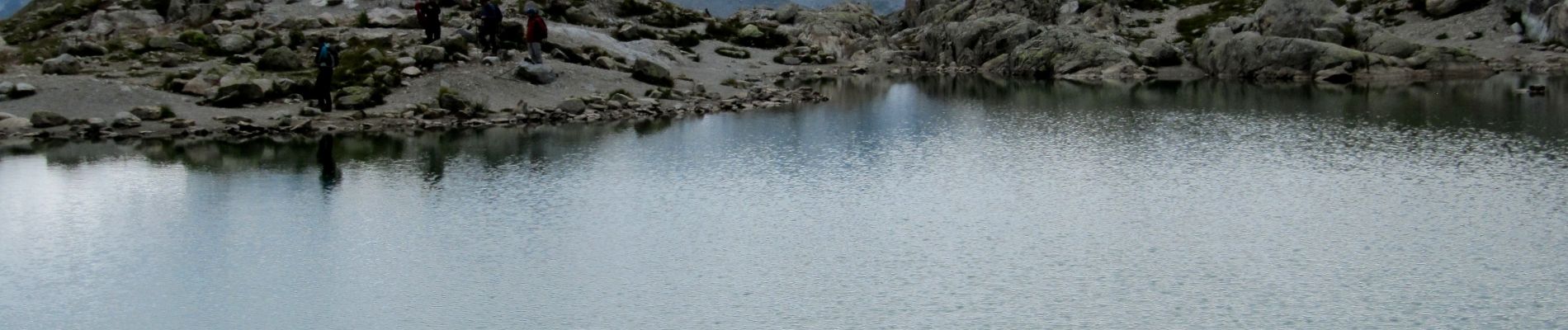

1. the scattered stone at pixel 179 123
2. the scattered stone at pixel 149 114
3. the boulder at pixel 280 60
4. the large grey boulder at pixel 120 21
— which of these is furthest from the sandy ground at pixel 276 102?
the large grey boulder at pixel 120 21

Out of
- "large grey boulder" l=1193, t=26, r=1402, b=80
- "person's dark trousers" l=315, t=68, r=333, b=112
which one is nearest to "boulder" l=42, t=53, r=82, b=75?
"person's dark trousers" l=315, t=68, r=333, b=112

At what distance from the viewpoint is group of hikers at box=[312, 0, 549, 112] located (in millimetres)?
44625

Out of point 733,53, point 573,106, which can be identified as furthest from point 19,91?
point 733,53

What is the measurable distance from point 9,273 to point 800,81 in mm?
58936

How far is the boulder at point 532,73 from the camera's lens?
51.6m

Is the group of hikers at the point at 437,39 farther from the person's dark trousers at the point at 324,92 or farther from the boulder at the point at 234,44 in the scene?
the boulder at the point at 234,44

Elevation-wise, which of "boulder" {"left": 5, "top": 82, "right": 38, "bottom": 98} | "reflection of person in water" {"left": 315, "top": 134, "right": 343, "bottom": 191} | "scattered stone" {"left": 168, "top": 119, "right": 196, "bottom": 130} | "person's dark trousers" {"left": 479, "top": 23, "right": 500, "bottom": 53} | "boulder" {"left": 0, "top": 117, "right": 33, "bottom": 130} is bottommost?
"reflection of person in water" {"left": 315, "top": 134, "right": 343, "bottom": 191}

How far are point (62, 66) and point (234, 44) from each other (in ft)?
29.1

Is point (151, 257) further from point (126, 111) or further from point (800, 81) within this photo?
point (800, 81)

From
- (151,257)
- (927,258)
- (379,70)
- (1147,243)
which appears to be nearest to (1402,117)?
(1147,243)

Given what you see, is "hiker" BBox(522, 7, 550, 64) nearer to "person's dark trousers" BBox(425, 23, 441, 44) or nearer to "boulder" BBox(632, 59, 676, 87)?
"boulder" BBox(632, 59, 676, 87)

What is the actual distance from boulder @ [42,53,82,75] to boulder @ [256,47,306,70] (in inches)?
250

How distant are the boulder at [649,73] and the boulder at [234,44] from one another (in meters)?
16.3

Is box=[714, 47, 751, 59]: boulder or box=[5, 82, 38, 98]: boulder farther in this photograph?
box=[714, 47, 751, 59]: boulder
